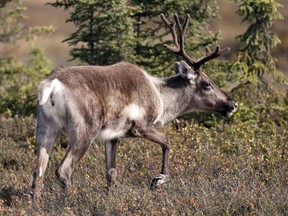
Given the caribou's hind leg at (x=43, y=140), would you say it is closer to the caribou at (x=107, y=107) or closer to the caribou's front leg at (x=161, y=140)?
the caribou at (x=107, y=107)

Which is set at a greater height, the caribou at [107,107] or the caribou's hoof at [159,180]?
the caribou at [107,107]

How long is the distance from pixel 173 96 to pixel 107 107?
1.60 meters

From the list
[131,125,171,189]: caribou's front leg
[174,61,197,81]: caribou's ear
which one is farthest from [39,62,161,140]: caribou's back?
[174,61,197,81]: caribou's ear

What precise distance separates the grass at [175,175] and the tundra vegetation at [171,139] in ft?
0.05

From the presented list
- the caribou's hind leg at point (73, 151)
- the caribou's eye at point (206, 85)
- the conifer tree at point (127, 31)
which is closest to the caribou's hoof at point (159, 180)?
the caribou's hind leg at point (73, 151)

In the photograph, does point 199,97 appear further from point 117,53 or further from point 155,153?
point 117,53

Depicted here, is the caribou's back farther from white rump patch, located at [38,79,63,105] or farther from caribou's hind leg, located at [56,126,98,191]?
caribou's hind leg, located at [56,126,98,191]

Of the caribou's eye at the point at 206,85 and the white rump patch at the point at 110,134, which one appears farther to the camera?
the caribou's eye at the point at 206,85

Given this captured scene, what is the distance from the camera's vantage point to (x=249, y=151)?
999 centimetres

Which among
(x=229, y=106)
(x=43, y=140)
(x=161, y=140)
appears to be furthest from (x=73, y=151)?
(x=229, y=106)

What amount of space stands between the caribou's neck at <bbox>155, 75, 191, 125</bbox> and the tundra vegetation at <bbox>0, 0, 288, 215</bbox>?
0.50m

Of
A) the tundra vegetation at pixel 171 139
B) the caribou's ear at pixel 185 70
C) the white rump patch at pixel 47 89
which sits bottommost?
the tundra vegetation at pixel 171 139

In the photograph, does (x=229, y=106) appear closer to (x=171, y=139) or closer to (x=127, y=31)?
(x=171, y=139)

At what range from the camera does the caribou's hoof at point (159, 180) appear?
8281mm
